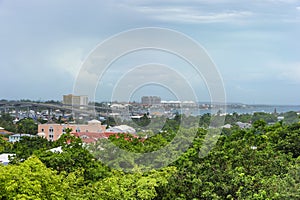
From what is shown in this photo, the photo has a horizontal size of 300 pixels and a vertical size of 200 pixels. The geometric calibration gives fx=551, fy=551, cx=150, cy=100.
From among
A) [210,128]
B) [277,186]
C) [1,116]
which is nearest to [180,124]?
[210,128]

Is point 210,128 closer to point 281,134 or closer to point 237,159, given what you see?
point 281,134

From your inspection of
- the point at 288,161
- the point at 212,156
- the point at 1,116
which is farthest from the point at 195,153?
the point at 1,116

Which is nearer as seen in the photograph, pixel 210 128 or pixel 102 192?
pixel 102 192

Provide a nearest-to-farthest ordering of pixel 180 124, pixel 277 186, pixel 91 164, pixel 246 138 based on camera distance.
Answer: pixel 277 186
pixel 91 164
pixel 246 138
pixel 180 124

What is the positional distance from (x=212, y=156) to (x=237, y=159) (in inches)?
32.3

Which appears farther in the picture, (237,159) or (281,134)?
(281,134)

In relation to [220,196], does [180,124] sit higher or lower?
higher

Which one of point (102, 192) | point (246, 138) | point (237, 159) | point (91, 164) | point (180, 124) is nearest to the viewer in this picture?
point (102, 192)

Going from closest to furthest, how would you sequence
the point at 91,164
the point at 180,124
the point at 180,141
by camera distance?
1. the point at 91,164
2. the point at 180,141
3. the point at 180,124

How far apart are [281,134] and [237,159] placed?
4.43m

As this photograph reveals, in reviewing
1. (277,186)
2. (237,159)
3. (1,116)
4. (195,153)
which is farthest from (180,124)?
(1,116)

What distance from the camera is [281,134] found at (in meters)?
18.6

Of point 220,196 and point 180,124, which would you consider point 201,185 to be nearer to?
point 220,196

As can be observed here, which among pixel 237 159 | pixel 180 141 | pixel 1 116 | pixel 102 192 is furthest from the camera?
pixel 1 116
